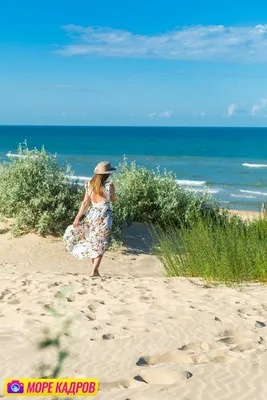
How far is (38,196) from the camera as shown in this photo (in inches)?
454

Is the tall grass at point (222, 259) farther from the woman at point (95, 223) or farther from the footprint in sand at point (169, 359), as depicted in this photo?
the footprint in sand at point (169, 359)

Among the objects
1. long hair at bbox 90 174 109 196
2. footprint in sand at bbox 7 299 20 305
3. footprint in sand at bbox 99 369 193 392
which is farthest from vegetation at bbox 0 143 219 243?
footprint in sand at bbox 99 369 193 392

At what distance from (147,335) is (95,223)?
357cm

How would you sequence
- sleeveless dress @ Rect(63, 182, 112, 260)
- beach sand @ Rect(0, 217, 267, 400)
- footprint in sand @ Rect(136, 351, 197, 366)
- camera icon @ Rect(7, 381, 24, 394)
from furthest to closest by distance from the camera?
sleeveless dress @ Rect(63, 182, 112, 260) → footprint in sand @ Rect(136, 351, 197, 366) → beach sand @ Rect(0, 217, 267, 400) → camera icon @ Rect(7, 381, 24, 394)

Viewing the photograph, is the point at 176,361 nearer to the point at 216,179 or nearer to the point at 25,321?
the point at 25,321

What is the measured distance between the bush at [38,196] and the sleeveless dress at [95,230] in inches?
97.2

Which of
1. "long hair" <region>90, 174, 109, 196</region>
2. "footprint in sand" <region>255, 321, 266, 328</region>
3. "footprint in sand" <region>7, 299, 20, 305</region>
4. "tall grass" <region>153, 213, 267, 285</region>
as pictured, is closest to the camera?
"footprint in sand" <region>255, 321, 266, 328</region>

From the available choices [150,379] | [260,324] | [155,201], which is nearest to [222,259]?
[260,324]

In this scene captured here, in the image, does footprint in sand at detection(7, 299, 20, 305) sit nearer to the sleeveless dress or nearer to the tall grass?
the sleeveless dress

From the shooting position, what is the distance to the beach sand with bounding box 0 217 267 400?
14.3ft

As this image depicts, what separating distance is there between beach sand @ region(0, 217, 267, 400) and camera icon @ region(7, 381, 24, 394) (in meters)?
0.11

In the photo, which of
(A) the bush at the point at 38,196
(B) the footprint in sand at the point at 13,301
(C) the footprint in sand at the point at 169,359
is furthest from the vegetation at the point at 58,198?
(C) the footprint in sand at the point at 169,359

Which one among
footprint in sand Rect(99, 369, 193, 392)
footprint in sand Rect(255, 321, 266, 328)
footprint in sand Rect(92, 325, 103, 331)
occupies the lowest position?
footprint in sand Rect(255, 321, 266, 328)

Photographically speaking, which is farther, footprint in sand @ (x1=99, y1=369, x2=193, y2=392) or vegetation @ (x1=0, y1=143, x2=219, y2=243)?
vegetation @ (x1=0, y1=143, x2=219, y2=243)
